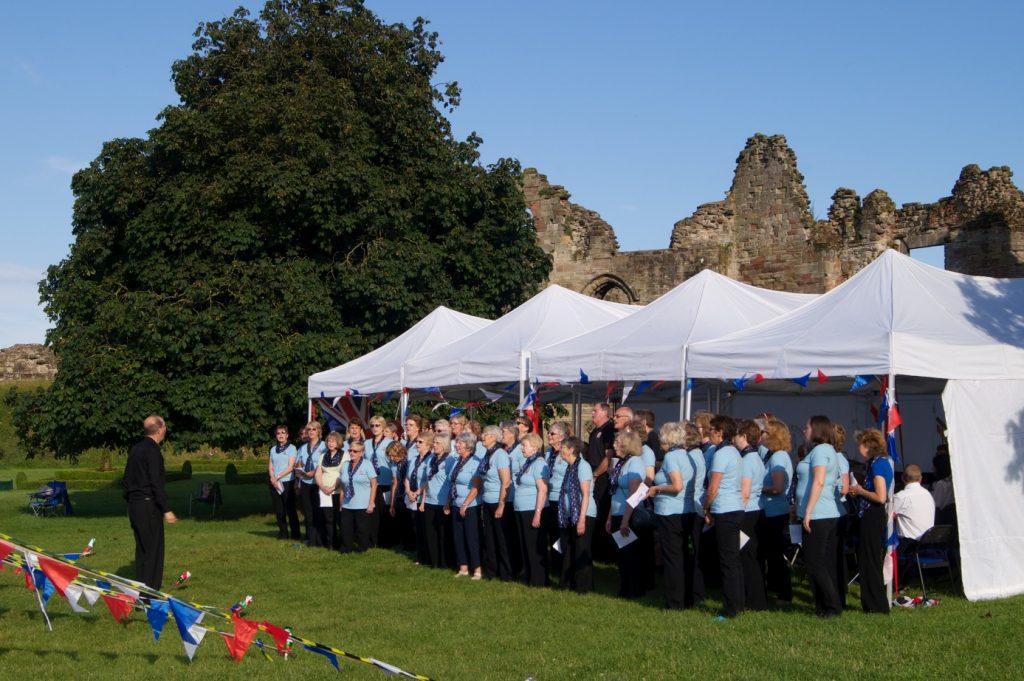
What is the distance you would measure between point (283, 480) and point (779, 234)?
1494 centimetres

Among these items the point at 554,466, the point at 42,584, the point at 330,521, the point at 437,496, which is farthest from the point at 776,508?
the point at 330,521

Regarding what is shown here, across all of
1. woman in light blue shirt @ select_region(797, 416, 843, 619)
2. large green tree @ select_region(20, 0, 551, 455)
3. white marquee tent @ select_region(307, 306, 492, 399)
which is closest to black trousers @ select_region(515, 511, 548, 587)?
woman in light blue shirt @ select_region(797, 416, 843, 619)

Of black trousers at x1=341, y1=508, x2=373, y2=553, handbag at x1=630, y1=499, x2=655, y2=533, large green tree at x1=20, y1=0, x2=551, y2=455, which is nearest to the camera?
handbag at x1=630, y1=499, x2=655, y2=533

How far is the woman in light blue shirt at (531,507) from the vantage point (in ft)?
35.7

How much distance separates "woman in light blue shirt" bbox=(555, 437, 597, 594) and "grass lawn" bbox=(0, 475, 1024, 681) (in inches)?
10.5

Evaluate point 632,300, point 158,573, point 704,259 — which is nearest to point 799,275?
point 704,259

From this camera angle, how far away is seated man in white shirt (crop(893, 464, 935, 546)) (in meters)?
9.39

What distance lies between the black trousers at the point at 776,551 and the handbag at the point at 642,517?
3.35 ft

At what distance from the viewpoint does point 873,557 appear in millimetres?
8812

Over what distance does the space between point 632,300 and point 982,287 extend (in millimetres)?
17124

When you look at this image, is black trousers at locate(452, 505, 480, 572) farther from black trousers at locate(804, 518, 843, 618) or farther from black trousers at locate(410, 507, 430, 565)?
black trousers at locate(804, 518, 843, 618)

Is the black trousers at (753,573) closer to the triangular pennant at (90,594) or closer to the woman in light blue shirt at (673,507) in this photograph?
the woman in light blue shirt at (673,507)

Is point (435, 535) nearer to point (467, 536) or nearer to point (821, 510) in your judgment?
point (467, 536)

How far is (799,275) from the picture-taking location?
2548cm
